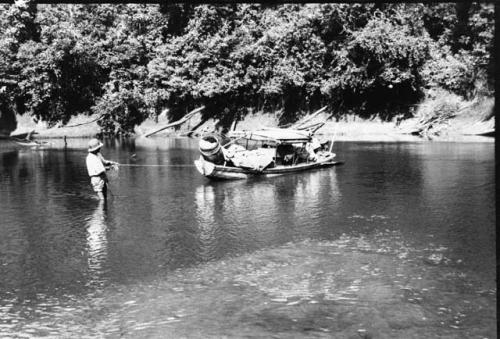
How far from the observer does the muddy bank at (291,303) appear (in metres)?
10.3

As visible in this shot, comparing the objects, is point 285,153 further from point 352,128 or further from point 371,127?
point 352,128

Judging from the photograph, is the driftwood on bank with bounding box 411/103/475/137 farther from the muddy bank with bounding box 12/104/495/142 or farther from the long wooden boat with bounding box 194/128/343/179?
the long wooden boat with bounding box 194/128/343/179

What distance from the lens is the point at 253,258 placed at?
49.1ft

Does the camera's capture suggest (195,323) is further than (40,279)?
No

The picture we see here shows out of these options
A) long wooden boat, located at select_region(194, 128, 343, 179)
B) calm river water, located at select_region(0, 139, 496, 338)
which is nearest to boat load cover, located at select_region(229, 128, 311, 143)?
long wooden boat, located at select_region(194, 128, 343, 179)

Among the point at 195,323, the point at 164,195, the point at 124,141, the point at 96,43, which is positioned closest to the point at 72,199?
the point at 164,195

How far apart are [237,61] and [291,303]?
50209 millimetres

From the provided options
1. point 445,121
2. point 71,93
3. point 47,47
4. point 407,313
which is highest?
point 47,47

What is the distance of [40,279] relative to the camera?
13.5 metres

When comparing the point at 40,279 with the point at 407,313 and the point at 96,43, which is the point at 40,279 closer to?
the point at 407,313

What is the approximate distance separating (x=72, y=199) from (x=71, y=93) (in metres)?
45.5

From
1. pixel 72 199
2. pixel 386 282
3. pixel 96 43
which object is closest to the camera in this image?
pixel 386 282

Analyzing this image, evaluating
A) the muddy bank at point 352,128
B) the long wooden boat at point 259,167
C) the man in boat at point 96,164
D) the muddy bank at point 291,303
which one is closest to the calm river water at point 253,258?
the muddy bank at point 291,303

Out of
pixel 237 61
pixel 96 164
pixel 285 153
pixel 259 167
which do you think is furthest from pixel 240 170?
pixel 237 61
